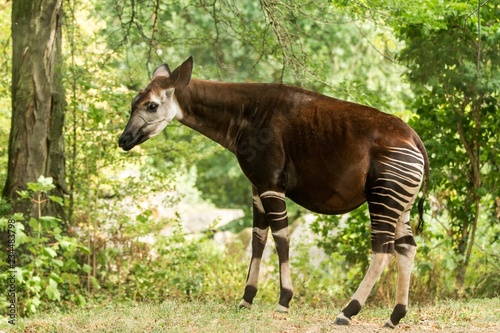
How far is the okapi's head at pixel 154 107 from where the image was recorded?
6508 millimetres

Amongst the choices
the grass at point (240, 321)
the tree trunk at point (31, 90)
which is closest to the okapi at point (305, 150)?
the grass at point (240, 321)

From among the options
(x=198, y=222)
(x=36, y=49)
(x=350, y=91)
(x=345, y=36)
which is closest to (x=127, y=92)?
(x=36, y=49)

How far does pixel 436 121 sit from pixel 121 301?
482 cm

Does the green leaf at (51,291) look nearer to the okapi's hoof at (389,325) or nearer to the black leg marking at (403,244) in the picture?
the okapi's hoof at (389,325)

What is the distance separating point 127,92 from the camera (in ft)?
35.0

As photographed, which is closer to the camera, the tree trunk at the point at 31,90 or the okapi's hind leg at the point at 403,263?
the okapi's hind leg at the point at 403,263

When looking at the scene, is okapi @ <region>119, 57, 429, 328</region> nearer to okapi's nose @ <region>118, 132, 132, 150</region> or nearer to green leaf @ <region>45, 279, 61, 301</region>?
okapi's nose @ <region>118, 132, 132, 150</region>

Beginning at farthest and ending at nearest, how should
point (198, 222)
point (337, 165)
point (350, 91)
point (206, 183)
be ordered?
point (206, 183) < point (198, 222) < point (350, 91) < point (337, 165)

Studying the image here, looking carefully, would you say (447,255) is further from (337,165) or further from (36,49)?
(36,49)

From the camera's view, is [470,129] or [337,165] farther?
[470,129]

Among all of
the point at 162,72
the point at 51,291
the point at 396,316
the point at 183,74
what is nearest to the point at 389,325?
the point at 396,316

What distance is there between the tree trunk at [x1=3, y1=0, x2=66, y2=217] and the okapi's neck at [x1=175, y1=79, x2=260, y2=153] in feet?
10.3

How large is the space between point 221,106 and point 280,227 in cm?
119

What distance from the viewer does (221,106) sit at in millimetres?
6816
